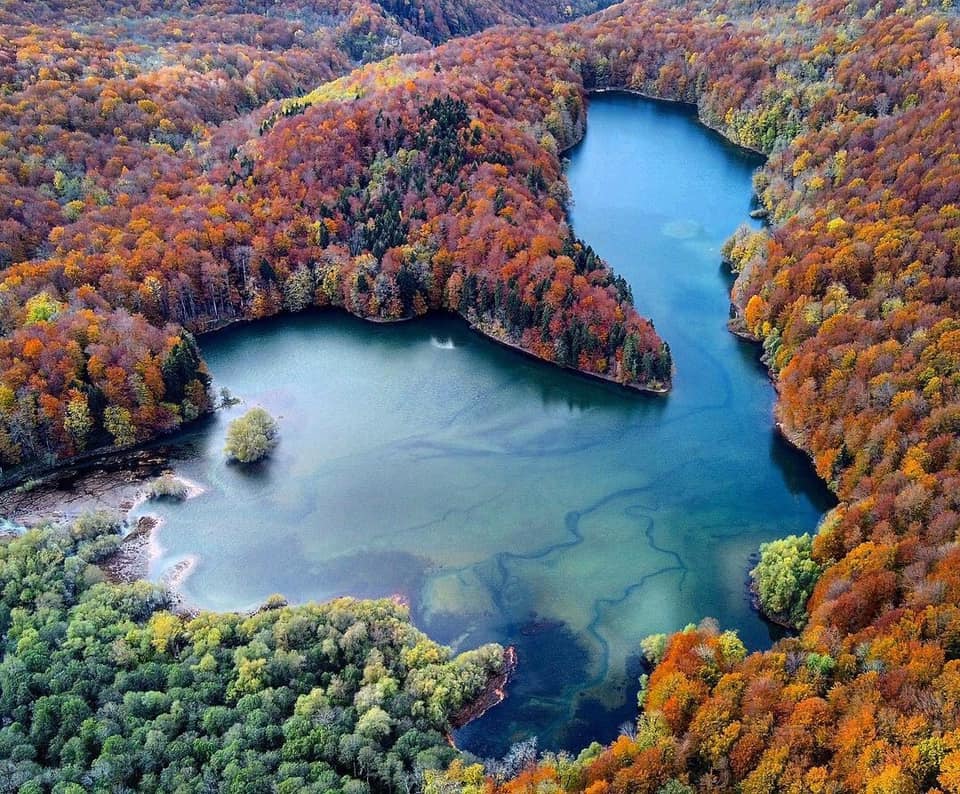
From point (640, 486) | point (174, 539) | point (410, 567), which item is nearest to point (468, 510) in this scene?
point (410, 567)

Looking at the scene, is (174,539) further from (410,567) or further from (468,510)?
(468,510)

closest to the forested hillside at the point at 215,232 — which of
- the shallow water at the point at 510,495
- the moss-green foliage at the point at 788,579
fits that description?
the shallow water at the point at 510,495

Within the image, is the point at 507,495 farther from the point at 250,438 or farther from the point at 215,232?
the point at 215,232

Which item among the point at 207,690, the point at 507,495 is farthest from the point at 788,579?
the point at 207,690

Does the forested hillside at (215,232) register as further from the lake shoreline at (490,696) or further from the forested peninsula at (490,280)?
the lake shoreline at (490,696)

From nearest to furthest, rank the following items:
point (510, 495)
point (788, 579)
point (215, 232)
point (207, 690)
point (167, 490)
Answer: point (207, 690), point (788, 579), point (167, 490), point (510, 495), point (215, 232)

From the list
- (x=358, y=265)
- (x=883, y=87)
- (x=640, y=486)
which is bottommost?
(x=640, y=486)

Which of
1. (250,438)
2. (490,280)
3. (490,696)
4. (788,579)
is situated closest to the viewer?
(490,696)
